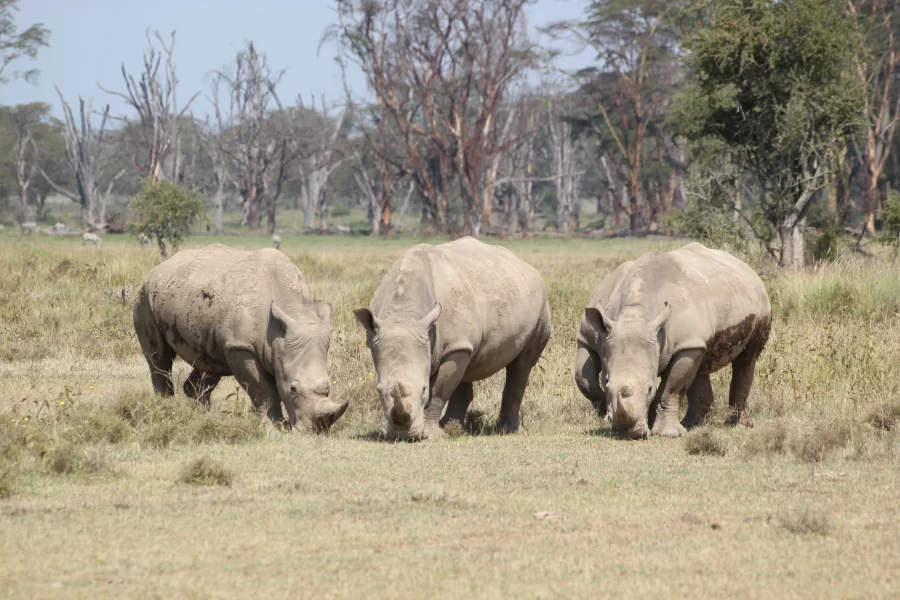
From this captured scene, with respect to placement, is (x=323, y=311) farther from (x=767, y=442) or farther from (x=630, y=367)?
(x=767, y=442)

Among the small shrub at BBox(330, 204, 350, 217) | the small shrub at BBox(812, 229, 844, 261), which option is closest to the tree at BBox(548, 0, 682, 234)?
the small shrub at BBox(812, 229, 844, 261)

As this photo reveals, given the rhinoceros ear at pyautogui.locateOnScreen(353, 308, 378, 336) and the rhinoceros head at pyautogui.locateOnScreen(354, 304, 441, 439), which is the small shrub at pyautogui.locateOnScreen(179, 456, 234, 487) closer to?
the rhinoceros head at pyautogui.locateOnScreen(354, 304, 441, 439)

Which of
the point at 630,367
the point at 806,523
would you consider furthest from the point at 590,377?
the point at 806,523

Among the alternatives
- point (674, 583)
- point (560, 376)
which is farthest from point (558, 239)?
point (674, 583)

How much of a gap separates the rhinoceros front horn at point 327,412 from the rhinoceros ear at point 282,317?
0.69 metres

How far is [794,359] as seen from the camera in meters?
13.4

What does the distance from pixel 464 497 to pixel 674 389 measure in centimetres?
352

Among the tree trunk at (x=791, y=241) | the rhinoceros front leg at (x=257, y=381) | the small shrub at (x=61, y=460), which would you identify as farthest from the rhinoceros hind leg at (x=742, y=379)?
the tree trunk at (x=791, y=241)

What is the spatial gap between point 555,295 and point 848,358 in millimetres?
6071

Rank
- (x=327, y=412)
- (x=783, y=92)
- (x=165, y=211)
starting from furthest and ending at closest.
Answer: (x=165, y=211)
(x=783, y=92)
(x=327, y=412)

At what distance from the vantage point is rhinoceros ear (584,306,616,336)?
10.3 meters

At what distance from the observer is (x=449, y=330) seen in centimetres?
1023

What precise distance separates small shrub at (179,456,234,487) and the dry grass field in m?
0.01

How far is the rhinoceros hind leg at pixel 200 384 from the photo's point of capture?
11637 mm
